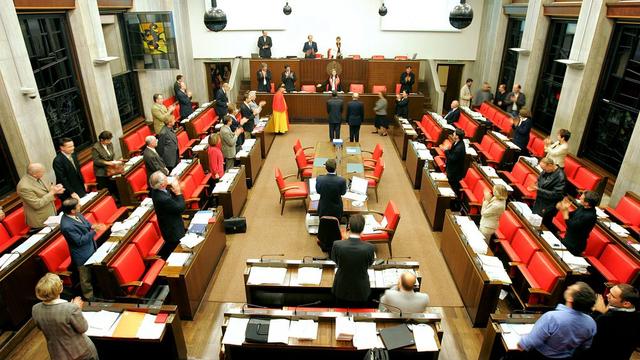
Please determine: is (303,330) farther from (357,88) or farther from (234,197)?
(357,88)

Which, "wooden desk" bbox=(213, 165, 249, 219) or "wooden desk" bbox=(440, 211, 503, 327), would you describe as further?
"wooden desk" bbox=(213, 165, 249, 219)

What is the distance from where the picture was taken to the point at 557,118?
31.1 feet

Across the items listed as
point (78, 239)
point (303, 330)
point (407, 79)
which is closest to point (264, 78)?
point (407, 79)

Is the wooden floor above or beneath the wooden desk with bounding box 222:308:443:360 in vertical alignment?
beneath

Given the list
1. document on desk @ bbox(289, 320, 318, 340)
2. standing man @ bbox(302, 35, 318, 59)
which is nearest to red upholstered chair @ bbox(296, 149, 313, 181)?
document on desk @ bbox(289, 320, 318, 340)

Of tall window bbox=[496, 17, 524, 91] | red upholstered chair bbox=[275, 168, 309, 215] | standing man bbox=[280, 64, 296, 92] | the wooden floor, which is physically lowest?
the wooden floor

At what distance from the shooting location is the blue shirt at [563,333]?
325 cm

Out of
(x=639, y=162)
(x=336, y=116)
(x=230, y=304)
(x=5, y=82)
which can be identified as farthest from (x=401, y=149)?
(x=5, y=82)

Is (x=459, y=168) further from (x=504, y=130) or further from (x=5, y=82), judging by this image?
(x=5, y=82)

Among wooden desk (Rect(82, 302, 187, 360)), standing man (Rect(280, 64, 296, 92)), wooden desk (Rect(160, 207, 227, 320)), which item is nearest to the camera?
wooden desk (Rect(82, 302, 187, 360))

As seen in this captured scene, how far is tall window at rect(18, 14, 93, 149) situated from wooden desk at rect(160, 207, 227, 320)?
464 centimetres

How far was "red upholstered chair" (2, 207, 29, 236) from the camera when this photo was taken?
5711 millimetres

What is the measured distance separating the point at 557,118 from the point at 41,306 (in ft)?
33.8

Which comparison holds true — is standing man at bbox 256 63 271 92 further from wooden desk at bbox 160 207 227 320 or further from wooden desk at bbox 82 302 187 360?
wooden desk at bbox 82 302 187 360
